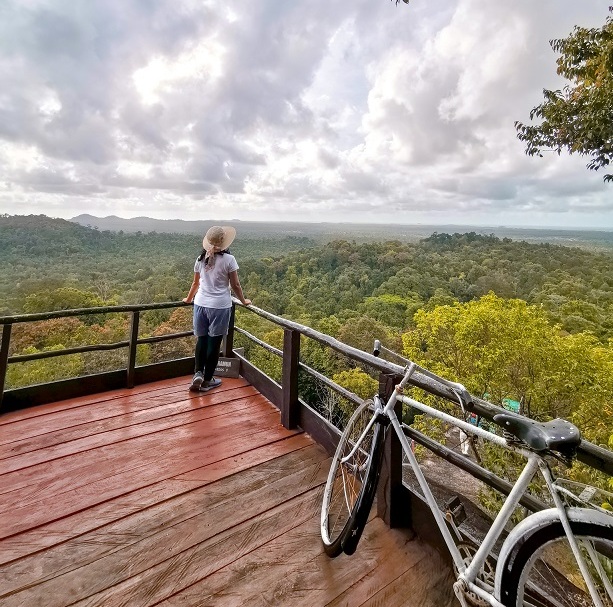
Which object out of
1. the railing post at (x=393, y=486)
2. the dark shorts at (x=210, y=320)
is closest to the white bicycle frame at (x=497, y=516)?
the railing post at (x=393, y=486)

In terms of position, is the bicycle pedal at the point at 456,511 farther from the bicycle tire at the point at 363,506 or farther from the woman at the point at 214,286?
the woman at the point at 214,286

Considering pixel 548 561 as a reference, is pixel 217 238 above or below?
above

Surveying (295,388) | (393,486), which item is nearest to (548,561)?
(393,486)

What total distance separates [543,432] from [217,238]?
2.46 metres

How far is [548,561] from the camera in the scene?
3.17 feet

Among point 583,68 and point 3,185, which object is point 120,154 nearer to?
point 3,185

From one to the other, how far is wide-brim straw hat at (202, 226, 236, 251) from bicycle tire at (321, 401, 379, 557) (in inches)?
70.8

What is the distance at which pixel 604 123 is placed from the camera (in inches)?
178

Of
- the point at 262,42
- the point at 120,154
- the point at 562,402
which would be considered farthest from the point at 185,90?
the point at 120,154

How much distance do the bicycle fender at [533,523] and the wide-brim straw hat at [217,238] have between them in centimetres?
250

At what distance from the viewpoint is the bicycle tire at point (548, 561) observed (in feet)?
2.43

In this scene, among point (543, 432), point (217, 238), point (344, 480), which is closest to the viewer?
point (543, 432)

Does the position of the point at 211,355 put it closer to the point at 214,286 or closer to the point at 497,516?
the point at 214,286

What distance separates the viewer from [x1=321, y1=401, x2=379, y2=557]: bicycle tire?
1.44 m
